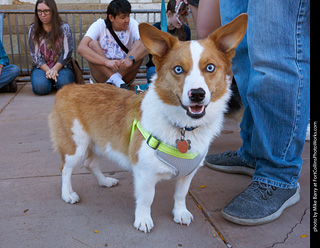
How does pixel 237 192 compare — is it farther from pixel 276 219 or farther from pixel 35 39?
pixel 35 39

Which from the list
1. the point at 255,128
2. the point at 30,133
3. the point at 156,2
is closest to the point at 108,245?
the point at 255,128

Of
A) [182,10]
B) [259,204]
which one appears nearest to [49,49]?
[182,10]

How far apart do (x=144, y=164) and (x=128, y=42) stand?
4.47 meters

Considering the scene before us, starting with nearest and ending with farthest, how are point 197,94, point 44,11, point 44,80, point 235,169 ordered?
1. point 197,94
2. point 235,169
3. point 44,11
4. point 44,80

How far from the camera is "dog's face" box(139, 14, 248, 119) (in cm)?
191

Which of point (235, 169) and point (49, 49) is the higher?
point (49, 49)

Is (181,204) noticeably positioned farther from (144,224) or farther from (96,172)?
(96,172)

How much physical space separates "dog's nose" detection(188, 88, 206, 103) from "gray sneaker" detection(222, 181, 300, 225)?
1.03 meters

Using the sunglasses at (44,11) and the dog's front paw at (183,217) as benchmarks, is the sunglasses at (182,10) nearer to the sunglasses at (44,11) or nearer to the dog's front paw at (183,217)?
the dog's front paw at (183,217)

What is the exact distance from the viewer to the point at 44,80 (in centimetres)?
635

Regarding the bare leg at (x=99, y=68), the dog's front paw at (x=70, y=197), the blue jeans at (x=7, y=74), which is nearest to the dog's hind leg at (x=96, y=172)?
the dog's front paw at (x=70, y=197)

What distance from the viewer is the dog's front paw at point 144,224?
Answer: 219 centimetres

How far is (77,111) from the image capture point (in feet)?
8.68

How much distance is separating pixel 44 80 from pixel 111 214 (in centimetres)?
477
